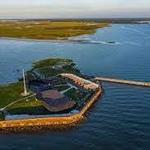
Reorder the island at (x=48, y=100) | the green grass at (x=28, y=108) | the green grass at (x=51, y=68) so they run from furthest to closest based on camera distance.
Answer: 1. the green grass at (x=51, y=68)
2. the green grass at (x=28, y=108)
3. the island at (x=48, y=100)

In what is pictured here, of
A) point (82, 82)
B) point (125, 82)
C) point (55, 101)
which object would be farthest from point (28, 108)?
point (125, 82)

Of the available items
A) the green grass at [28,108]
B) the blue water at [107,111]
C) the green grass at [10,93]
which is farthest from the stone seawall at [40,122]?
the green grass at [10,93]

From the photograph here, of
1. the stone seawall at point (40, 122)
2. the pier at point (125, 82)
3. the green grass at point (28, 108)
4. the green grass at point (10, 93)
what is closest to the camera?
the stone seawall at point (40, 122)

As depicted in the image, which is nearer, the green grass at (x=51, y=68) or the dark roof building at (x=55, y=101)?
the dark roof building at (x=55, y=101)

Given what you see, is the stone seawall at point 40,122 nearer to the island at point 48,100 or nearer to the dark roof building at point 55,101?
the island at point 48,100

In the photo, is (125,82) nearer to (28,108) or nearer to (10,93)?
(10,93)

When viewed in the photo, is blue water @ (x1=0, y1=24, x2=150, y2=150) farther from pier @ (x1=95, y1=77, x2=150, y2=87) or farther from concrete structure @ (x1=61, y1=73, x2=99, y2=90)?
concrete structure @ (x1=61, y1=73, x2=99, y2=90)

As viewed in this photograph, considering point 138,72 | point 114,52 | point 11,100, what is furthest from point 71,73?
point 114,52

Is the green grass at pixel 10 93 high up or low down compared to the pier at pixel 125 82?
up
